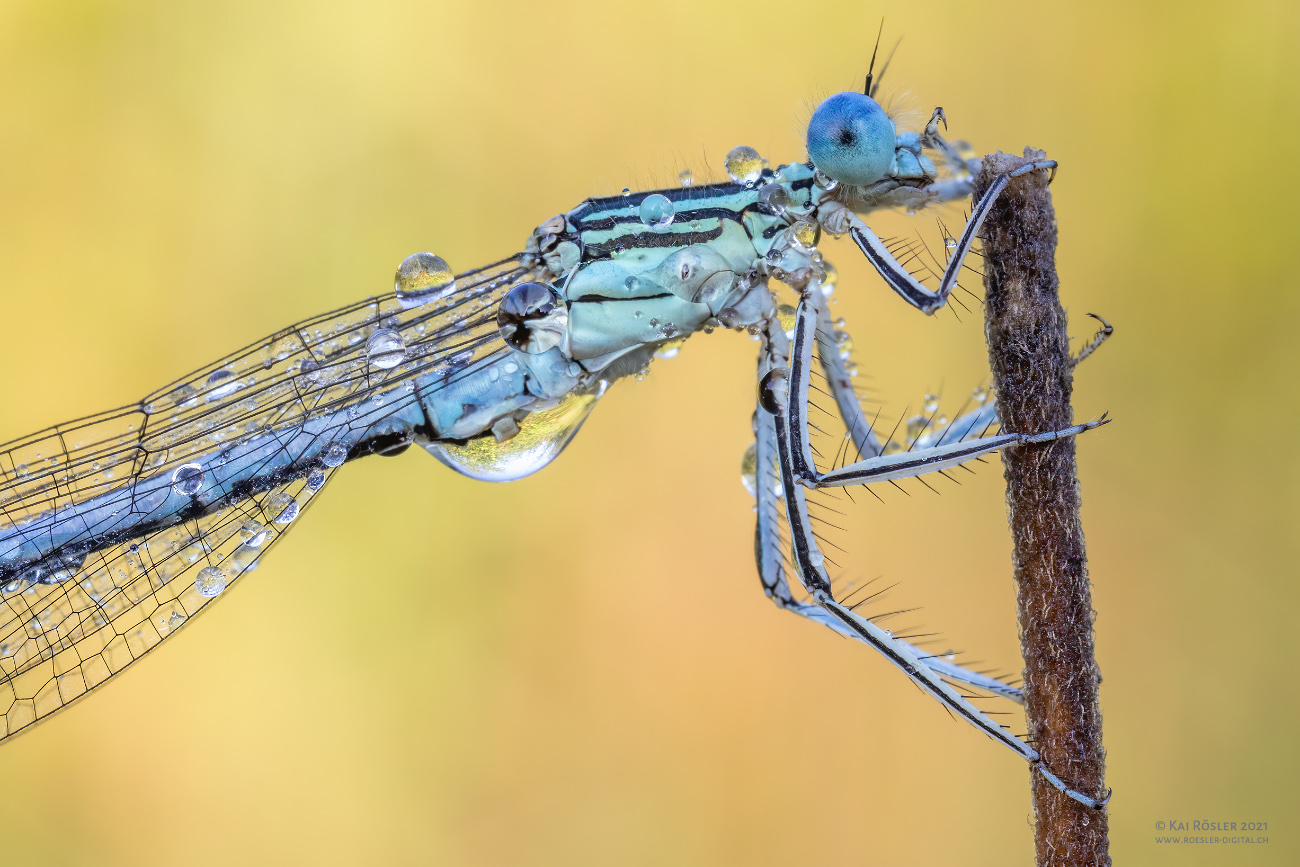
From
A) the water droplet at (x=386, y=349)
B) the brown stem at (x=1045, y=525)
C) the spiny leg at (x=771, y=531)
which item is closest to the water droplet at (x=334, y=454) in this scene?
the water droplet at (x=386, y=349)

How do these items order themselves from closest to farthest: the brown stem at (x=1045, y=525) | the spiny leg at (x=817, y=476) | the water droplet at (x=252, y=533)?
the brown stem at (x=1045, y=525)
the spiny leg at (x=817, y=476)
the water droplet at (x=252, y=533)

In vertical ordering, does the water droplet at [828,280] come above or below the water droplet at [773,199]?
below

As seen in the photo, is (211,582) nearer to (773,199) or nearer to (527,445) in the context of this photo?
(527,445)

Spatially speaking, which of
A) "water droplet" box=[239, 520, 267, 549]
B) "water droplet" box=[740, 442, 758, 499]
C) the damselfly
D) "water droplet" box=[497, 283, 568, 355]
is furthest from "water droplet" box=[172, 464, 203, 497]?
"water droplet" box=[740, 442, 758, 499]

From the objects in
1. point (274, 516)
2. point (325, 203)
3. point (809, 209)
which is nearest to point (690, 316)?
point (809, 209)

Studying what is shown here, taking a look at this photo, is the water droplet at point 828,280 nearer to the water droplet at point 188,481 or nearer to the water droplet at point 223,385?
the water droplet at point 223,385

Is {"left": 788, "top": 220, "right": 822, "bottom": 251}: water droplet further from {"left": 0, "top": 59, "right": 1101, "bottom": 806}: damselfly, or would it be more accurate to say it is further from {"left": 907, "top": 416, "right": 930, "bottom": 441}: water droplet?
{"left": 907, "top": 416, "right": 930, "bottom": 441}: water droplet
